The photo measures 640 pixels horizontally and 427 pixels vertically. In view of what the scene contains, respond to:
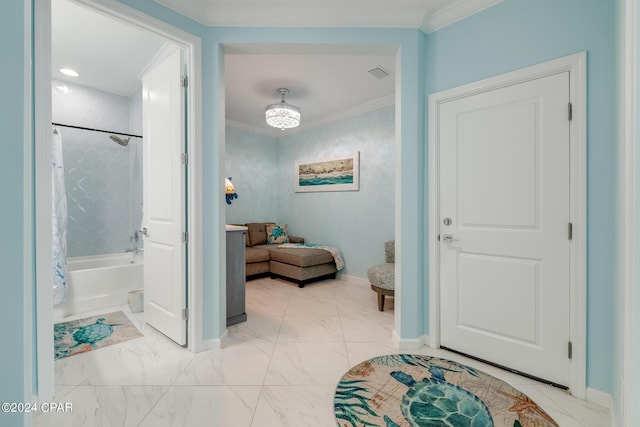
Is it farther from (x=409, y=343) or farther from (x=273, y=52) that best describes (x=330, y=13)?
(x=409, y=343)

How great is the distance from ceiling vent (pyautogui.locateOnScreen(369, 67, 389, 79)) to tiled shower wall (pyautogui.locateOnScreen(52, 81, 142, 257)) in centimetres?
303

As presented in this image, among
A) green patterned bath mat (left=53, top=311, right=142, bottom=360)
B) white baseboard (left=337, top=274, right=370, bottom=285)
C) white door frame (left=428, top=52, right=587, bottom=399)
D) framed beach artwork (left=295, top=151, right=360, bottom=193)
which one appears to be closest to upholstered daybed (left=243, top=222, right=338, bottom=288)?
white baseboard (left=337, top=274, right=370, bottom=285)

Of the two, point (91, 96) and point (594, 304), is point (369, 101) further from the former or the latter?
point (91, 96)

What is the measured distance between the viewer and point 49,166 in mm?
1517

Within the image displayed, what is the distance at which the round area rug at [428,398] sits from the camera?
152 centimetres

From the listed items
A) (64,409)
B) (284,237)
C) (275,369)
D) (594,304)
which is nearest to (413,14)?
(594,304)

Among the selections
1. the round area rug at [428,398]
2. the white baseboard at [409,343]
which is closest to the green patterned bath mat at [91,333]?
the round area rug at [428,398]

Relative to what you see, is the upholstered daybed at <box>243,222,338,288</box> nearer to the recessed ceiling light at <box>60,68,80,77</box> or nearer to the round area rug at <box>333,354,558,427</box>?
the round area rug at <box>333,354,558,427</box>

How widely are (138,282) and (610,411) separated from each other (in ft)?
13.7

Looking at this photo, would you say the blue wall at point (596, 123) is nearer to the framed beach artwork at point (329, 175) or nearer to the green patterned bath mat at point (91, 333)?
the framed beach artwork at point (329, 175)

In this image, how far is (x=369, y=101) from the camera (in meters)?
4.21

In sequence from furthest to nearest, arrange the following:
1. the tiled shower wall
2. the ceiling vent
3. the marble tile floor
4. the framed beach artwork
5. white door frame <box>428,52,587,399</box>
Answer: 1. the framed beach artwork
2. the tiled shower wall
3. the ceiling vent
4. white door frame <box>428,52,587,399</box>
5. the marble tile floor

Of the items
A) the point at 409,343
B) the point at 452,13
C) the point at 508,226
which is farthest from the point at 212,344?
the point at 452,13

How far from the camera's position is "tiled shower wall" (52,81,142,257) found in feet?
11.7
